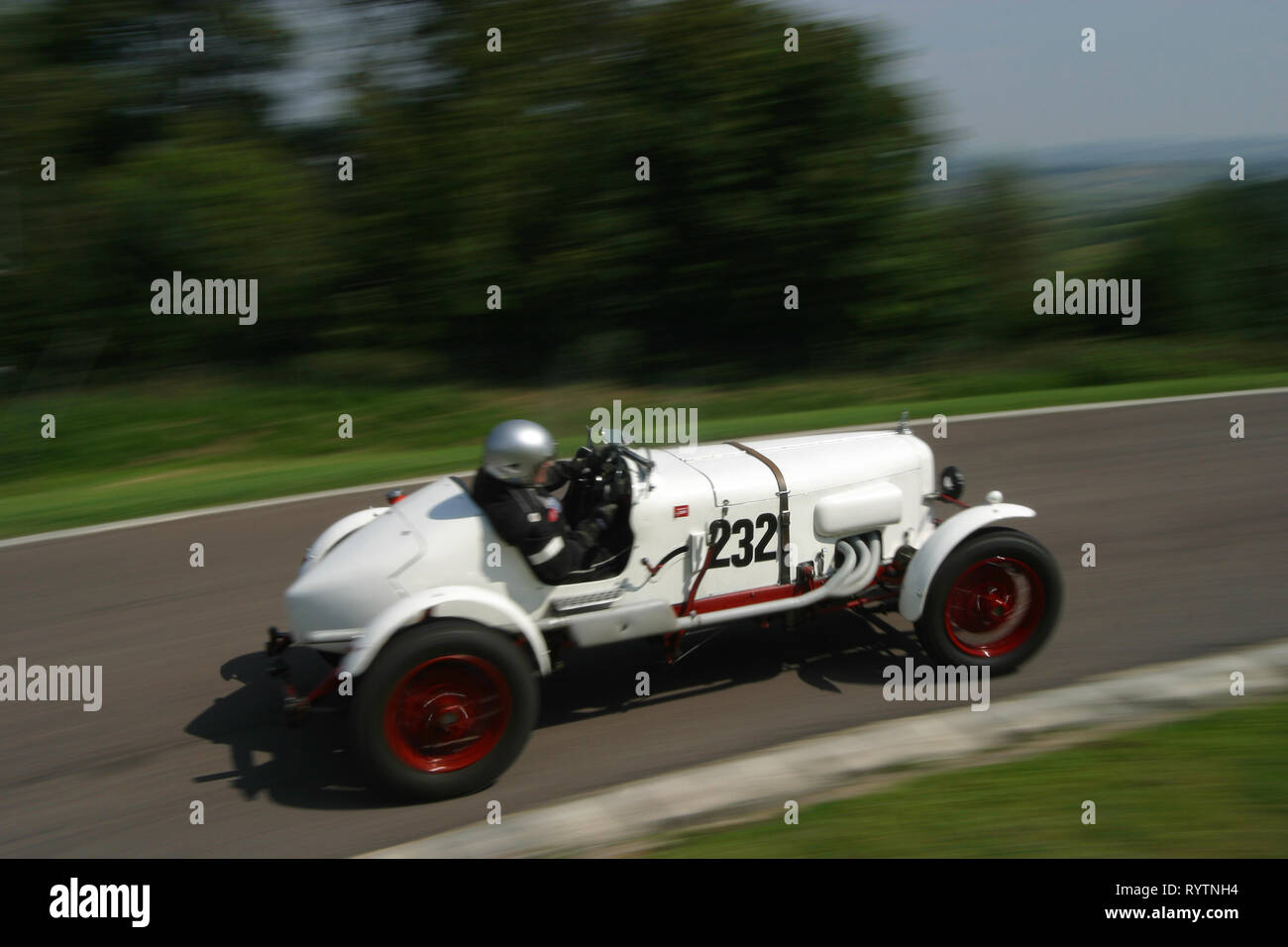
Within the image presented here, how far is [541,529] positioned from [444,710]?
0.91m

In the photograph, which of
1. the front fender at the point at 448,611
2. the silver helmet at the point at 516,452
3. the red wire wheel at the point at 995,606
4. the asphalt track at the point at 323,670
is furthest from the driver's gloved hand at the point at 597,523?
the red wire wheel at the point at 995,606

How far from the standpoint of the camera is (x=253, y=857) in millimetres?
4629

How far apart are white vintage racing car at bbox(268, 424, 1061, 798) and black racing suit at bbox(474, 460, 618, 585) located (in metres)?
0.07

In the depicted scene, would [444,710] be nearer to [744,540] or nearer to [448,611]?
[448,611]

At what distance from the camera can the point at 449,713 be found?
489 centimetres

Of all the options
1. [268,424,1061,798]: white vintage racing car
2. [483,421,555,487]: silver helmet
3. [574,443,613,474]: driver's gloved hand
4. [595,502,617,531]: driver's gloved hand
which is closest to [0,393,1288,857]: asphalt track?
[268,424,1061,798]: white vintage racing car

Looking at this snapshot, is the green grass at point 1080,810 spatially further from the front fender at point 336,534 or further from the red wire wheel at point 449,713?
the front fender at point 336,534

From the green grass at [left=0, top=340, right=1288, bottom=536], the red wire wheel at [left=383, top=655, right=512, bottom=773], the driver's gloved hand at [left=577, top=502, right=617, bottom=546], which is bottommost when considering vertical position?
the red wire wheel at [left=383, top=655, right=512, bottom=773]

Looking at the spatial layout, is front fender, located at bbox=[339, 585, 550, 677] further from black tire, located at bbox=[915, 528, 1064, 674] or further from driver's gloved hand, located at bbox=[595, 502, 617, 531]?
black tire, located at bbox=[915, 528, 1064, 674]

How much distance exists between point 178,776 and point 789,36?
604 inches

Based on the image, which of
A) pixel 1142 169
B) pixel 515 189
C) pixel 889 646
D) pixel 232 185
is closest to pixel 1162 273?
pixel 1142 169

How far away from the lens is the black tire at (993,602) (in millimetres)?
5570

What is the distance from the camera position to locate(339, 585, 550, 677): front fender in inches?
187

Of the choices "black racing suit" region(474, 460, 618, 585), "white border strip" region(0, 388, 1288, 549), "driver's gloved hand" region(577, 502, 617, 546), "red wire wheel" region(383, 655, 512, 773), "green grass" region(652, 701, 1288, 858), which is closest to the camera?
"green grass" region(652, 701, 1288, 858)
